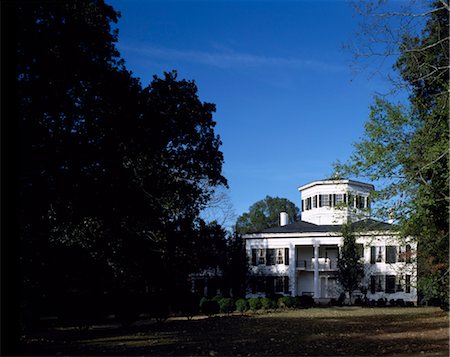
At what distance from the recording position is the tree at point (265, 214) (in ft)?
291

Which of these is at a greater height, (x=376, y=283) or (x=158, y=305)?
(x=376, y=283)

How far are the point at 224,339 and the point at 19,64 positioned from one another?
11.3 metres

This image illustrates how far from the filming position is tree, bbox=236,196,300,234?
88.7 metres

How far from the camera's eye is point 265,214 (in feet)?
299

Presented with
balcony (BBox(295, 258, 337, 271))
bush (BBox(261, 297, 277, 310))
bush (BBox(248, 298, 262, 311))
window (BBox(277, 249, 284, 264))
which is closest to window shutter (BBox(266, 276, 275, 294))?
window (BBox(277, 249, 284, 264))

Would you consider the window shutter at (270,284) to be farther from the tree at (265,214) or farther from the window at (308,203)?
the tree at (265,214)

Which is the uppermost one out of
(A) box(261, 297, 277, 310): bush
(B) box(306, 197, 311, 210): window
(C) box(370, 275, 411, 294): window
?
(B) box(306, 197, 311, 210): window

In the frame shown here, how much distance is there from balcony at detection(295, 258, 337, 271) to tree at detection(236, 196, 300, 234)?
31936mm

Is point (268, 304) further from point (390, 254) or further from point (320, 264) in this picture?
point (390, 254)

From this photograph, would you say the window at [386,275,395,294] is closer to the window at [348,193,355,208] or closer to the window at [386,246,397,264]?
the window at [386,246,397,264]

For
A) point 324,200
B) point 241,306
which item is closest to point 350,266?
point 241,306

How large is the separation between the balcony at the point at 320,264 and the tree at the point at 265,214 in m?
31.9

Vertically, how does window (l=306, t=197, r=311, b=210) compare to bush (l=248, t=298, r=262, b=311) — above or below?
above

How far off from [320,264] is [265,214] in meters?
36.5
